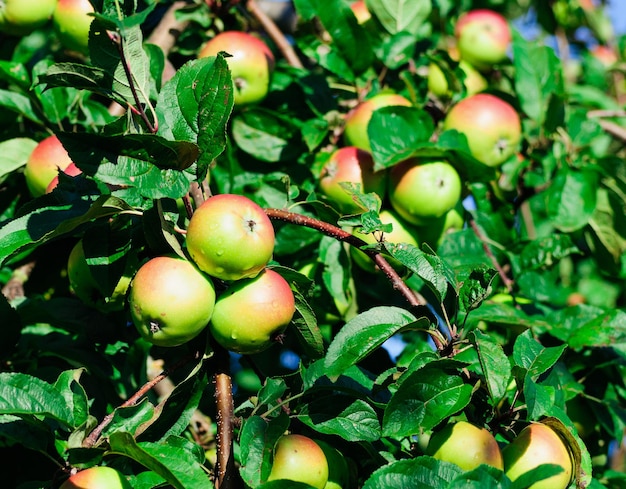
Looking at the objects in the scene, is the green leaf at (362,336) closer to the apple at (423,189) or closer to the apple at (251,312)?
the apple at (251,312)

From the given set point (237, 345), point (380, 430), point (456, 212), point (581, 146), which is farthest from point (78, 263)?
point (581, 146)

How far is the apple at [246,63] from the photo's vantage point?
65.5 inches

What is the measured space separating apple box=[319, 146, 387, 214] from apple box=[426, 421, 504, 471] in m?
0.58

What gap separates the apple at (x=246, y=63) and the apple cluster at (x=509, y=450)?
0.93 metres

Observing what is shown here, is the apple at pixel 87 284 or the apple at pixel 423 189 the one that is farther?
the apple at pixel 423 189

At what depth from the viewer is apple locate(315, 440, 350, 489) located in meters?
1.17

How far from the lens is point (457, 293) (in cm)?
117

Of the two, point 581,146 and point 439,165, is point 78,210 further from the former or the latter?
point 581,146

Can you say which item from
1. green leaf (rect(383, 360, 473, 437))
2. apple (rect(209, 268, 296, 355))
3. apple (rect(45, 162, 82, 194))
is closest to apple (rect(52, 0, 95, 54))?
apple (rect(45, 162, 82, 194))

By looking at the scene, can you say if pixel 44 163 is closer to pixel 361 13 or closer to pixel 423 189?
pixel 423 189

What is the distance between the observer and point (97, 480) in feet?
3.25

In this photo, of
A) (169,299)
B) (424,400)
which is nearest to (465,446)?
(424,400)

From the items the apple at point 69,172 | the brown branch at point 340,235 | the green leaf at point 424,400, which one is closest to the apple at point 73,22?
the apple at point 69,172

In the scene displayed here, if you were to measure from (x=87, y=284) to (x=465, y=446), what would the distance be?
26.5 inches
